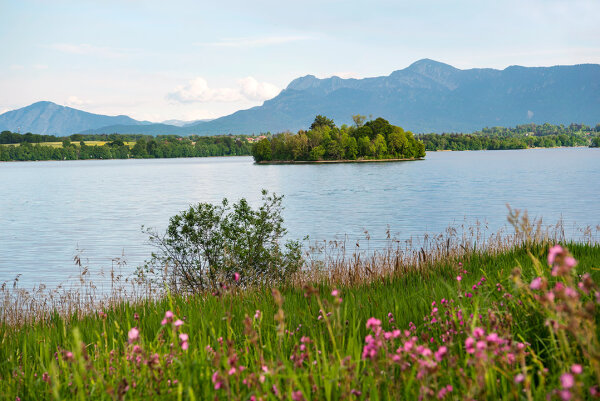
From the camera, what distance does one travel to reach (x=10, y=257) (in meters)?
28.0

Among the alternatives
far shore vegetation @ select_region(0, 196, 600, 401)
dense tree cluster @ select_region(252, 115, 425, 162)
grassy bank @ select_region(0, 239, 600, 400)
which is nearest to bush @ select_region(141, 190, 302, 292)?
far shore vegetation @ select_region(0, 196, 600, 401)

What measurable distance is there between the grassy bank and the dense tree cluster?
5634 inches

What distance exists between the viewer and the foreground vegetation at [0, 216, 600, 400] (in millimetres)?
2484

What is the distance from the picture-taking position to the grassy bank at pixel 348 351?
2502mm

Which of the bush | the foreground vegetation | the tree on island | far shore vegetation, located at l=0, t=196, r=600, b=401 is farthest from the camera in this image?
the tree on island

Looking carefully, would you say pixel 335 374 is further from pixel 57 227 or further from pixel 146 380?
pixel 57 227

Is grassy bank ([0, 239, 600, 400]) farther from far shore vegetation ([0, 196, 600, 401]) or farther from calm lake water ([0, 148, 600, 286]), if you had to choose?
calm lake water ([0, 148, 600, 286])

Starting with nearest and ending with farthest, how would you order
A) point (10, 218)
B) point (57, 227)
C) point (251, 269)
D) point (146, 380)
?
point (146, 380), point (251, 269), point (57, 227), point (10, 218)

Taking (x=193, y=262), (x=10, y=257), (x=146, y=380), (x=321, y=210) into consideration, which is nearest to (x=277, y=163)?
(x=321, y=210)

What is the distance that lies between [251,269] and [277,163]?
151692 millimetres

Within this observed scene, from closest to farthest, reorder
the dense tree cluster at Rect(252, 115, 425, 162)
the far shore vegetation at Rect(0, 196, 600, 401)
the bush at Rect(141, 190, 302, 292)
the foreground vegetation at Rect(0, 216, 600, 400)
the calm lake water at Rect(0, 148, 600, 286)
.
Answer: the foreground vegetation at Rect(0, 216, 600, 400)
the far shore vegetation at Rect(0, 196, 600, 401)
the bush at Rect(141, 190, 302, 292)
the calm lake water at Rect(0, 148, 600, 286)
the dense tree cluster at Rect(252, 115, 425, 162)

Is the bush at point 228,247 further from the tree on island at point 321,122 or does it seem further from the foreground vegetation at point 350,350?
the tree on island at point 321,122

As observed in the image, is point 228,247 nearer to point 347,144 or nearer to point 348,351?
point 348,351

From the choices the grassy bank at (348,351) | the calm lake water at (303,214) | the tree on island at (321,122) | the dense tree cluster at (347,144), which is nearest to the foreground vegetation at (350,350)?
the grassy bank at (348,351)
